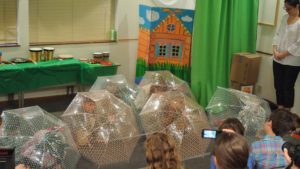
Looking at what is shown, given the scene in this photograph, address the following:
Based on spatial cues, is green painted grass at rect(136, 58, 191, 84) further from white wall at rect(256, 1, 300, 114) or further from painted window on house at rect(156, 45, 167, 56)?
white wall at rect(256, 1, 300, 114)

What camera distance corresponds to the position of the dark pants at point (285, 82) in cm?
397

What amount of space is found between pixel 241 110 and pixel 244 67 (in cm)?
142

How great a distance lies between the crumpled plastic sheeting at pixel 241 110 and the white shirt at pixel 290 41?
100cm

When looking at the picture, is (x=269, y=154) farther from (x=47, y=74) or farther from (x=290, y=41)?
(x=47, y=74)

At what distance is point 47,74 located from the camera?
4.17 m

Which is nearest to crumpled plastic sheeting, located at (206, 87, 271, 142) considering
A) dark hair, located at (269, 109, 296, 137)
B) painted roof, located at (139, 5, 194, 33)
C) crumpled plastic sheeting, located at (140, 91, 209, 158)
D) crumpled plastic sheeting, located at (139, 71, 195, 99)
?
crumpled plastic sheeting, located at (140, 91, 209, 158)

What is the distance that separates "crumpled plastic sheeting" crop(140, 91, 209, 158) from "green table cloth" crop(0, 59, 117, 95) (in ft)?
5.32

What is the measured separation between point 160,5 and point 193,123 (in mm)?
2110

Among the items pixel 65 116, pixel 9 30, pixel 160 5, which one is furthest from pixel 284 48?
pixel 9 30

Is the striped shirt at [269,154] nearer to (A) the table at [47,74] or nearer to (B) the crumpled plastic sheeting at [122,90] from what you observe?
(B) the crumpled plastic sheeting at [122,90]

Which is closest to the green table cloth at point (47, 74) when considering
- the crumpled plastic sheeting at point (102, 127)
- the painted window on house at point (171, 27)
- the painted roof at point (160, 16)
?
the painted roof at point (160, 16)

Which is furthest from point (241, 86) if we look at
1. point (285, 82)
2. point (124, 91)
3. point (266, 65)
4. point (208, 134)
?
point (208, 134)

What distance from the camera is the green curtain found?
13.9 ft

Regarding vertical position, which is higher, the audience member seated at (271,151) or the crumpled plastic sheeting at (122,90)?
the crumpled plastic sheeting at (122,90)
